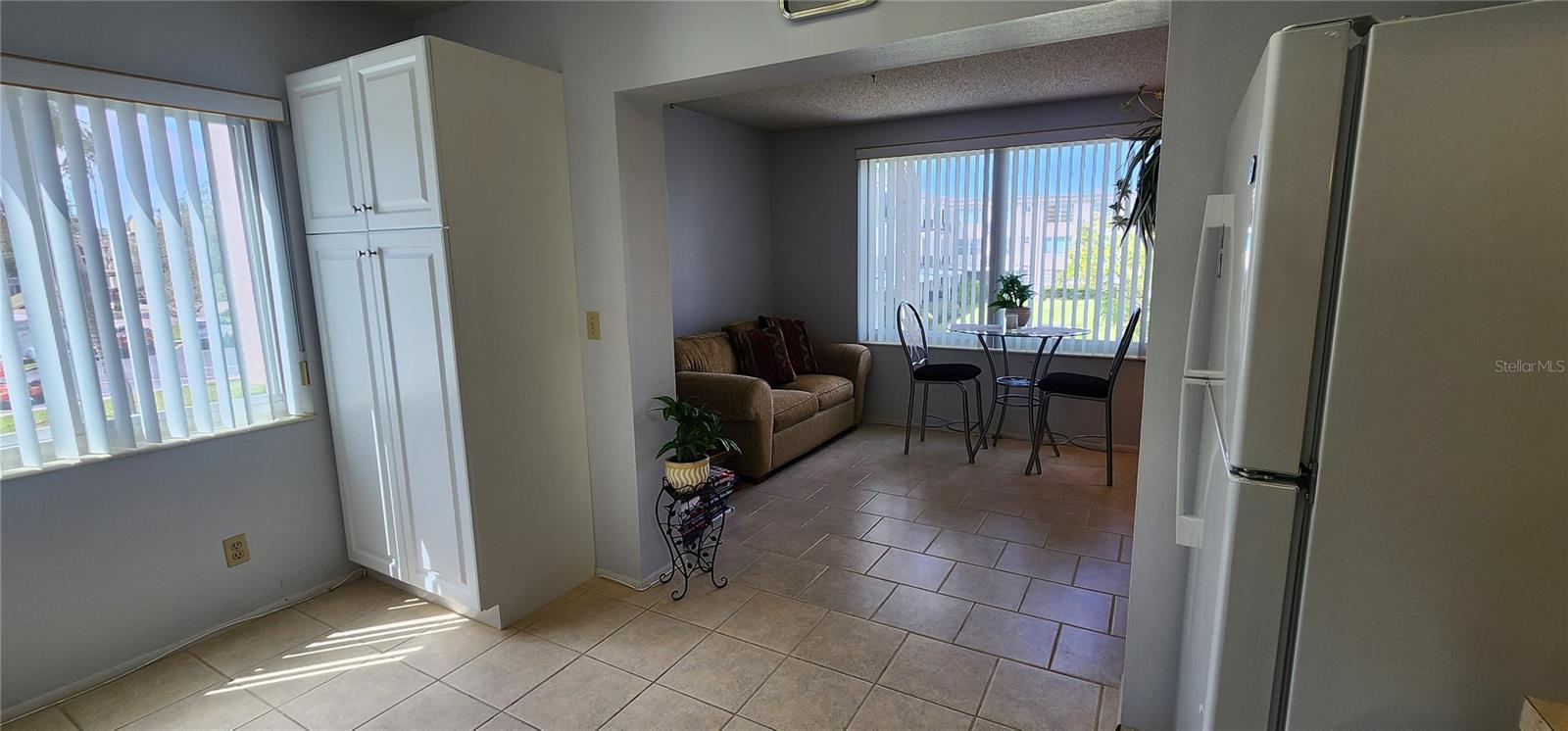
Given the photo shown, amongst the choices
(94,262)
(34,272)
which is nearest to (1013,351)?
(94,262)

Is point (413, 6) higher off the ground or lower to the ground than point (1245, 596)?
higher

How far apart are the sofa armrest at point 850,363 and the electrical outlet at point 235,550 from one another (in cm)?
369

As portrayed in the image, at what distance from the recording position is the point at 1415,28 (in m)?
0.74

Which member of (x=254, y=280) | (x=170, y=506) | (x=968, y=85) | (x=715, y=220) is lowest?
(x=170, y=506)

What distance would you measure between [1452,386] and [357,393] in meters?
3.02

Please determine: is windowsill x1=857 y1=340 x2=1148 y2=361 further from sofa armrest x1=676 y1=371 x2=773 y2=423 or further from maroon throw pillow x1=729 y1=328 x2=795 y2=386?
sofa armrest x1=676 y1=371 x2=773 y2=423

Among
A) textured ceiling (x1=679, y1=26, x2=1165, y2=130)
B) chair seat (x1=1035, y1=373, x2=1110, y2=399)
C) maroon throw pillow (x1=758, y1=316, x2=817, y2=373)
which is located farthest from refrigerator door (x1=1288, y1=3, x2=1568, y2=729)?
maroon throw pillow (x1=758, y1=316, x2=817, y2=373)

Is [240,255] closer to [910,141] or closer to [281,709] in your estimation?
[281,709]

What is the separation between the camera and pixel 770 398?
3992mm

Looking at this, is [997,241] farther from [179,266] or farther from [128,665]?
[128,665]

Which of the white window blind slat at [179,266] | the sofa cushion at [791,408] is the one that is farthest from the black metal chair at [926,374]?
the white window blind slat at [179,266]

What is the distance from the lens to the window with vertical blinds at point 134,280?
1968 mm

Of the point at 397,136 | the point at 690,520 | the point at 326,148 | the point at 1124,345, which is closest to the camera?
the point at 397,136

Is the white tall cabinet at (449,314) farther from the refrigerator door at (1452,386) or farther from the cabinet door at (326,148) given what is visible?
the refrigerator door at (1452,386)
